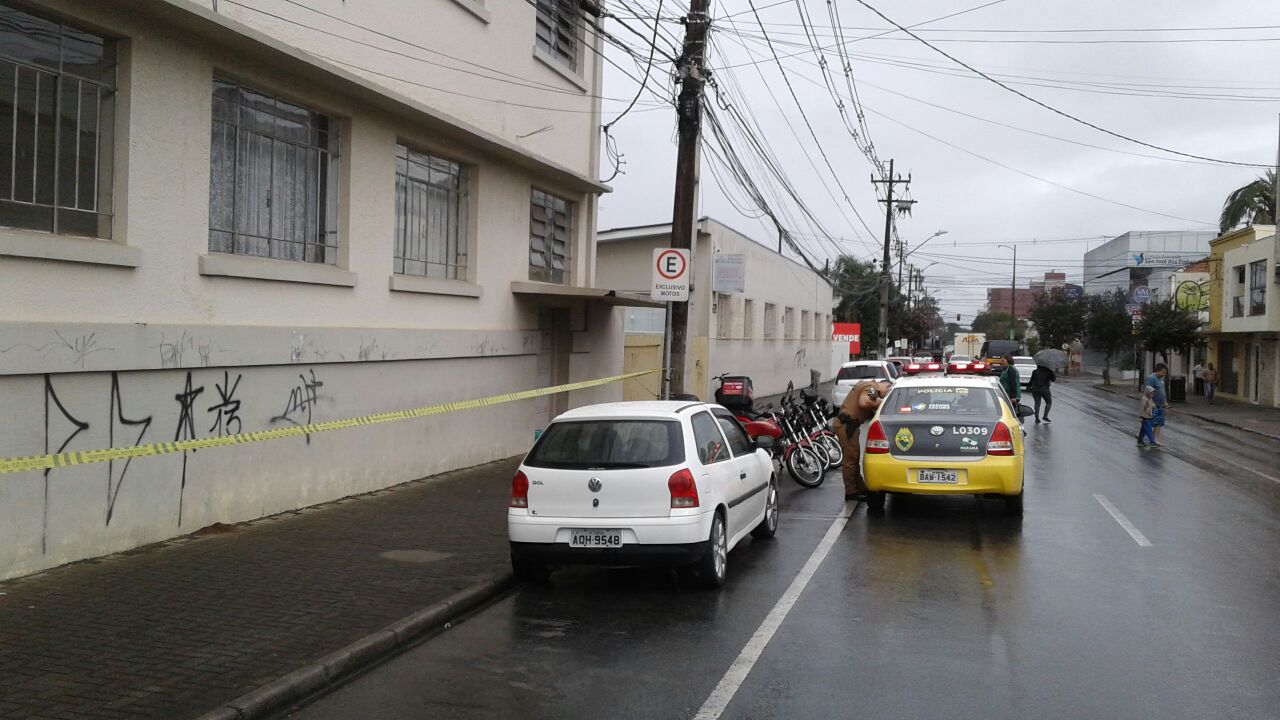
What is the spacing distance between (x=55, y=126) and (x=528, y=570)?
5.11 m

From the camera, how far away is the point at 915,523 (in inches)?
434

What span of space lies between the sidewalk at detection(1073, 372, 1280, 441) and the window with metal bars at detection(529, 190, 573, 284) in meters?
18.6

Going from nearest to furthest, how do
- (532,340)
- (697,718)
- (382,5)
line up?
(697,718), (382,5), (532,340)

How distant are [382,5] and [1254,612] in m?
10.4

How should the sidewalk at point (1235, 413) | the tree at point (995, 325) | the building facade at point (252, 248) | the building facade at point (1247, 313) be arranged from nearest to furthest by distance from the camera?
the building facade at point (252, 248)
the sidewalk at point (1235, 413)
the building facade at point (1247, 313)
the tree at point (995, 325)

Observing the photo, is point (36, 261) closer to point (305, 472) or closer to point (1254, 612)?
point (305, 472)

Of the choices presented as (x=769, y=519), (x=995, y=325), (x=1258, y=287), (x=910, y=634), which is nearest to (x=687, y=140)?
(x=769, y=519)

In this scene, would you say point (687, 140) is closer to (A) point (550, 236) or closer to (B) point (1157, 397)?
(A) point (550, 236)

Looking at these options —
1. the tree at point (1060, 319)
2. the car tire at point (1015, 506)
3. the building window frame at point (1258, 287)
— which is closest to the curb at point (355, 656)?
the car tire at point (1015, 506)

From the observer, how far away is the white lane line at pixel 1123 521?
9.97m

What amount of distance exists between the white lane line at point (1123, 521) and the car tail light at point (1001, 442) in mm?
1426

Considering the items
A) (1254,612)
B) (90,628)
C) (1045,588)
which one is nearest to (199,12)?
(90,628)

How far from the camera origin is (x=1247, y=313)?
129ft

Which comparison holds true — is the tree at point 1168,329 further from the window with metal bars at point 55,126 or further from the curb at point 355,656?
the window with metal bars at point 55,126
